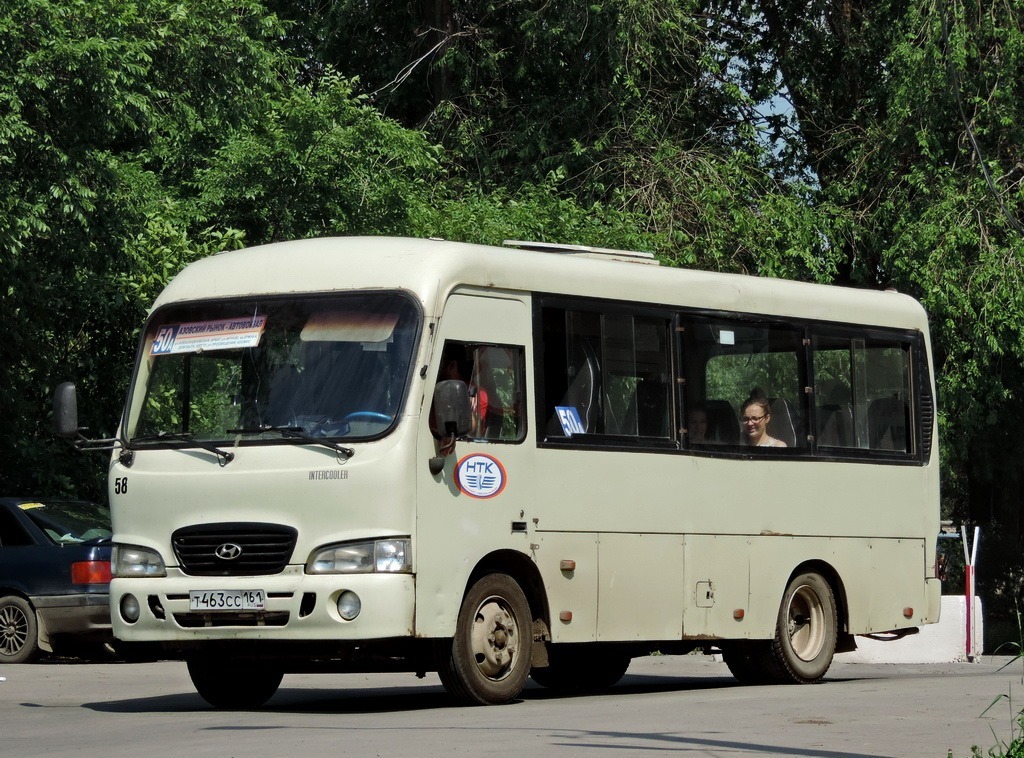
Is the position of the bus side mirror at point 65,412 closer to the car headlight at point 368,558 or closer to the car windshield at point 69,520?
the car headlight at point 368,558

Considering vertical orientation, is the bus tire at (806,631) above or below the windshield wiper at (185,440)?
below

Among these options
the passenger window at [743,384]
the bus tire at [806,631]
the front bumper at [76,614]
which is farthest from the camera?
the front bumper at [76,614]

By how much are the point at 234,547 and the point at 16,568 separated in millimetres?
7562

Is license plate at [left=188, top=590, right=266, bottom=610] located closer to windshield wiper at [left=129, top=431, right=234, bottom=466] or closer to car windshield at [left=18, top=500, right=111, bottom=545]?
windshield wiper at [left=129, top=431, right=234, bottom=466]

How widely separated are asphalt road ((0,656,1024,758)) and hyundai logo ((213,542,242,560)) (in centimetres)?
94

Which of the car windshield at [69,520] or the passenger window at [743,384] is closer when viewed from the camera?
the passenger window at [743,384]

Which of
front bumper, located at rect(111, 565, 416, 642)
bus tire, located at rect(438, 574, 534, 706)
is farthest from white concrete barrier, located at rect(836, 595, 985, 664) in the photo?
front bumper, located at rect(111, 565, 416, 642)

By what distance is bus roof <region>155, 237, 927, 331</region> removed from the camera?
11.9m

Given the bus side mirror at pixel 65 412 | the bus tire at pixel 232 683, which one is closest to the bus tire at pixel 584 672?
the bus tire at pixel 232 683

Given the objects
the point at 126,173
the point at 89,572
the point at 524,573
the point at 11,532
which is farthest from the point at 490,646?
the point at 126,173

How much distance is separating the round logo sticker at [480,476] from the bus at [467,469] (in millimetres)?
13

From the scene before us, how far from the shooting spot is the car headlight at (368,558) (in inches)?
442

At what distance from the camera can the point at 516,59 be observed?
28531 millimetres

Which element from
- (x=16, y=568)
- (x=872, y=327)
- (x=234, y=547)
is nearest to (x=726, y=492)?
(x=872, y=327)
